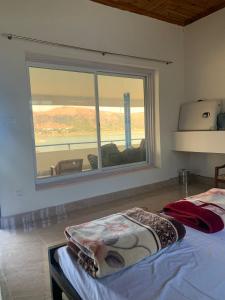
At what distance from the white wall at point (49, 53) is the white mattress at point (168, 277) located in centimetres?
191

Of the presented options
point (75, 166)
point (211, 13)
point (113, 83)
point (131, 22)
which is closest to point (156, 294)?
point (75, 166)

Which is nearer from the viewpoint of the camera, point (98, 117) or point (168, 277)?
point (168, 277)

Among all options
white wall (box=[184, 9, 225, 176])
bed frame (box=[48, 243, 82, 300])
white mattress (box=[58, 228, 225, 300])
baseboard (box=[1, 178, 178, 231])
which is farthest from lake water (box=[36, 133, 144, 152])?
white mattress (box=[58, 228, 225, 300])

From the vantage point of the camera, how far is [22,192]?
9.57 ft

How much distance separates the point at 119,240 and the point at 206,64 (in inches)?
148

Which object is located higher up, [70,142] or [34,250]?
[70,142]

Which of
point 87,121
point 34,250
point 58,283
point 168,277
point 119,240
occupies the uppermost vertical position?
point 87,121

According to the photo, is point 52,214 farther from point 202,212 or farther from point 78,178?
point 202,212

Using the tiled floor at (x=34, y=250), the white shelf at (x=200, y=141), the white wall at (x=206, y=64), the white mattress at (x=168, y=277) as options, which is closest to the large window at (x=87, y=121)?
the white shelf at (x=200, y=141)

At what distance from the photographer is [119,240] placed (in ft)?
3.52

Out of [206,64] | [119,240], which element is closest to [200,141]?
[206,64]

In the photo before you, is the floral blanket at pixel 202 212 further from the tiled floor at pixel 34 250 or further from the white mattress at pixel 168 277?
the tiled floor at pixel 34 250

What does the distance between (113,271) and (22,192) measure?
2231 millimetres

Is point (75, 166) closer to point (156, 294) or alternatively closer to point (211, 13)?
point (156, 294)
